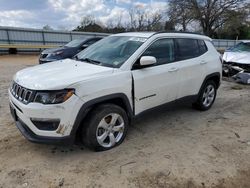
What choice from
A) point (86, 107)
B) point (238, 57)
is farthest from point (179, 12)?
point (86, 107)

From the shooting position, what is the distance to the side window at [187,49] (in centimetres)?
445

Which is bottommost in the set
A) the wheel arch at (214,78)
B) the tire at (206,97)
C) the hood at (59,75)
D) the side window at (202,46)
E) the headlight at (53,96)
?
the tire at (206,97)

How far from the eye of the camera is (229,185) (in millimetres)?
2840

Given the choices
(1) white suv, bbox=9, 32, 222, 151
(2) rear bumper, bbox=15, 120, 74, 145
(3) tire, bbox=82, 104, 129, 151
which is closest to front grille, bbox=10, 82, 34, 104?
(1) white suv, bbox=9, 32, 222, 151

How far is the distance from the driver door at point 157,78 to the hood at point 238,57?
5663 mm

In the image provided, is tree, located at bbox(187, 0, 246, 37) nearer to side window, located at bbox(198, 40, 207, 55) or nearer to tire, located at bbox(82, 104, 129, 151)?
side window, located at bbox(198, 40, 207, 55)

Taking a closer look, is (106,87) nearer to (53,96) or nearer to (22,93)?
(53,96)

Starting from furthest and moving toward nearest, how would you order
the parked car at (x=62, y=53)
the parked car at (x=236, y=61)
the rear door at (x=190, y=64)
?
the parked car at (x=62, y=53) < the parked car at (x=236, y=61) < the rear door at (x=190, y=64)

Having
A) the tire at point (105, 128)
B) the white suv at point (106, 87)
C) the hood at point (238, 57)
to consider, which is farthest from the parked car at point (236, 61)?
the tire at point (105, 128)

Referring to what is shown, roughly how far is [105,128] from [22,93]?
1.24 meters

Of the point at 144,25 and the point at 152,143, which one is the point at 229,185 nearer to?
the point at 152,143

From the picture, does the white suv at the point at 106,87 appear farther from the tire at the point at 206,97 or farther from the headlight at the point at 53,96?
the tire at the point at 206,97

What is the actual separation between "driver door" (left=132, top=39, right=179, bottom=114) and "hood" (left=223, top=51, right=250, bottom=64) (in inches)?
223

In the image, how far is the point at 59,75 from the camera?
3.19 m
